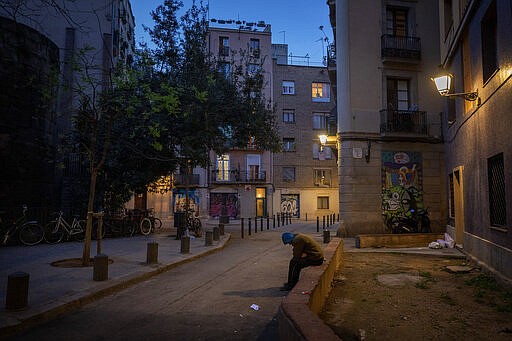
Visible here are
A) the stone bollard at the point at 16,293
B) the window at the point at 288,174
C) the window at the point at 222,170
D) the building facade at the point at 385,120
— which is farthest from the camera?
the window at the point at 288,174

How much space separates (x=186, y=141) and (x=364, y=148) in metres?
7.62

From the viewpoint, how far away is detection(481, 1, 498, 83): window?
9.34 m

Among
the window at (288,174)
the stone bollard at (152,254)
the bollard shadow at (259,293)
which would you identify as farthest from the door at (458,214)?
the window at (288,174)

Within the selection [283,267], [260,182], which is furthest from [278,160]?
[283,267]

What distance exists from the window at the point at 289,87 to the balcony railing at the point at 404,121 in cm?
2625

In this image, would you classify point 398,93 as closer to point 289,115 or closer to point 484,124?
point 484,124

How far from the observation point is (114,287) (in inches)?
297

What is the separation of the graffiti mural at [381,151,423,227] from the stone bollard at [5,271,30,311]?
1478 centimetres

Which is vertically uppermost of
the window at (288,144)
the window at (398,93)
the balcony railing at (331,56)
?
the balcony railing at (331,56)

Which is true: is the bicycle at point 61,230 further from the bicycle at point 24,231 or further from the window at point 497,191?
the window at point 497,191

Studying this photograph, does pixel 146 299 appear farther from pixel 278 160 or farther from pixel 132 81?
pixel 278 160

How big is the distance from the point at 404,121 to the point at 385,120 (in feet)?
3.08

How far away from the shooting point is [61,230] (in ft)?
49.3

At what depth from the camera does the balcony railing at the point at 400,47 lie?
59.1 feet
